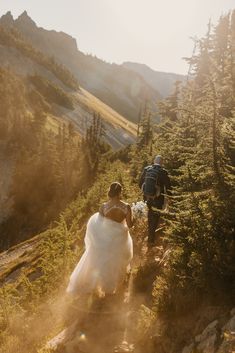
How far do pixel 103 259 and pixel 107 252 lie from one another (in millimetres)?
179

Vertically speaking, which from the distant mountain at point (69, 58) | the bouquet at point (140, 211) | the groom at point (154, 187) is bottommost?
the bouquet at point (140, 211)

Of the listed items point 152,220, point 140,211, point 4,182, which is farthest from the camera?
point 4,182

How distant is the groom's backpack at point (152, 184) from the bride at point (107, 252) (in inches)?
80.6

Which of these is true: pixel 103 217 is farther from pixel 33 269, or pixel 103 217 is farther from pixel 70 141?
pixel 70 141

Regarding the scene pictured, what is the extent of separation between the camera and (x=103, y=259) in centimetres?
876

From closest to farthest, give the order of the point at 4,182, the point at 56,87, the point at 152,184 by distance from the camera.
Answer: the point at 152,184 < the point at 4,182 < the point at 56,87

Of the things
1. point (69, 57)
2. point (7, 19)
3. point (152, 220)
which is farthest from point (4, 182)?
point (7, 19)

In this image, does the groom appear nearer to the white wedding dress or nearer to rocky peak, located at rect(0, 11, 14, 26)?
the white wedding dress

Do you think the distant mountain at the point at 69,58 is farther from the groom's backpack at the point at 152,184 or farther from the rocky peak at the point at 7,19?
the groom's backpack at the point at 152,184

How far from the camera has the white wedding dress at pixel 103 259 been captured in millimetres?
8664

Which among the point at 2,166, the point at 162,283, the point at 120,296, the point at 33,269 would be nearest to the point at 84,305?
the point at 120,296

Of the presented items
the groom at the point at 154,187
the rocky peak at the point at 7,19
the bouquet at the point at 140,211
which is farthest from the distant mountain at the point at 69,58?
the groom at the point at 154,187

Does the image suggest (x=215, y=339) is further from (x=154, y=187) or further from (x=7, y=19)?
(x=7, y=19)

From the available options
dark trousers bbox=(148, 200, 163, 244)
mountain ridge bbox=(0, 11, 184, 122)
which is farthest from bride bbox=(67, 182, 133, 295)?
mountain ridge bbox=(0, 11, 184, 122)
